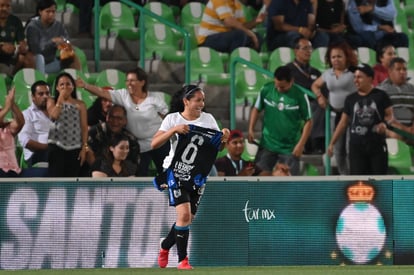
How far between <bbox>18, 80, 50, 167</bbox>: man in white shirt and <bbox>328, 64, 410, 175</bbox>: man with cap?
371cm

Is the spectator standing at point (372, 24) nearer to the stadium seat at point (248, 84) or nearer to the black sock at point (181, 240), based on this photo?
the stadium seat at point (248, 84)

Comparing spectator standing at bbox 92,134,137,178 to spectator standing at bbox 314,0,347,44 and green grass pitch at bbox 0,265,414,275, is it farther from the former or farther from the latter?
spectator standing at bbox 314,0,347,44

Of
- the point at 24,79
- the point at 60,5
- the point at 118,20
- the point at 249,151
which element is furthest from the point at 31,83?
the point at 249,151

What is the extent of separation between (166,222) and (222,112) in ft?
14.4

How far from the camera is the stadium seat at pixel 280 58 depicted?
1994cm

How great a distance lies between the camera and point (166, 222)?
1520 cm

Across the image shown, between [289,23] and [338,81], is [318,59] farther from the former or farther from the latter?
[338,81]

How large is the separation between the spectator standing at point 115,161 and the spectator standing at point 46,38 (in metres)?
2.57

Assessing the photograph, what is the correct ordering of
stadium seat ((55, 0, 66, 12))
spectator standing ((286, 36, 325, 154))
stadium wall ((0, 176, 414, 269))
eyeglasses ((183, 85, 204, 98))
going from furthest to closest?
stadium seat ((55, 0, 66, 12)) → spectator standing ((286, 36, 325, 154)) → stadium wall ((0, 176, 414, 269)) → eyeglasses ((183, 85, 204, 98))

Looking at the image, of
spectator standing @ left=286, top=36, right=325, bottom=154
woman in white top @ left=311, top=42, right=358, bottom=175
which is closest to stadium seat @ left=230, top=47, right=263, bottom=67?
spectator standing @ left=286, top=36, right=325, bottom=154

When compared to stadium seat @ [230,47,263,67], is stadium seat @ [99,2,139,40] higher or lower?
higher

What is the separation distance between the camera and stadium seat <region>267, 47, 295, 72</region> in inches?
785

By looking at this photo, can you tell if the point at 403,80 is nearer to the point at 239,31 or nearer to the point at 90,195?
the point at 239,31

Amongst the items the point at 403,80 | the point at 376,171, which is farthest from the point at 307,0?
the point at 376,171
